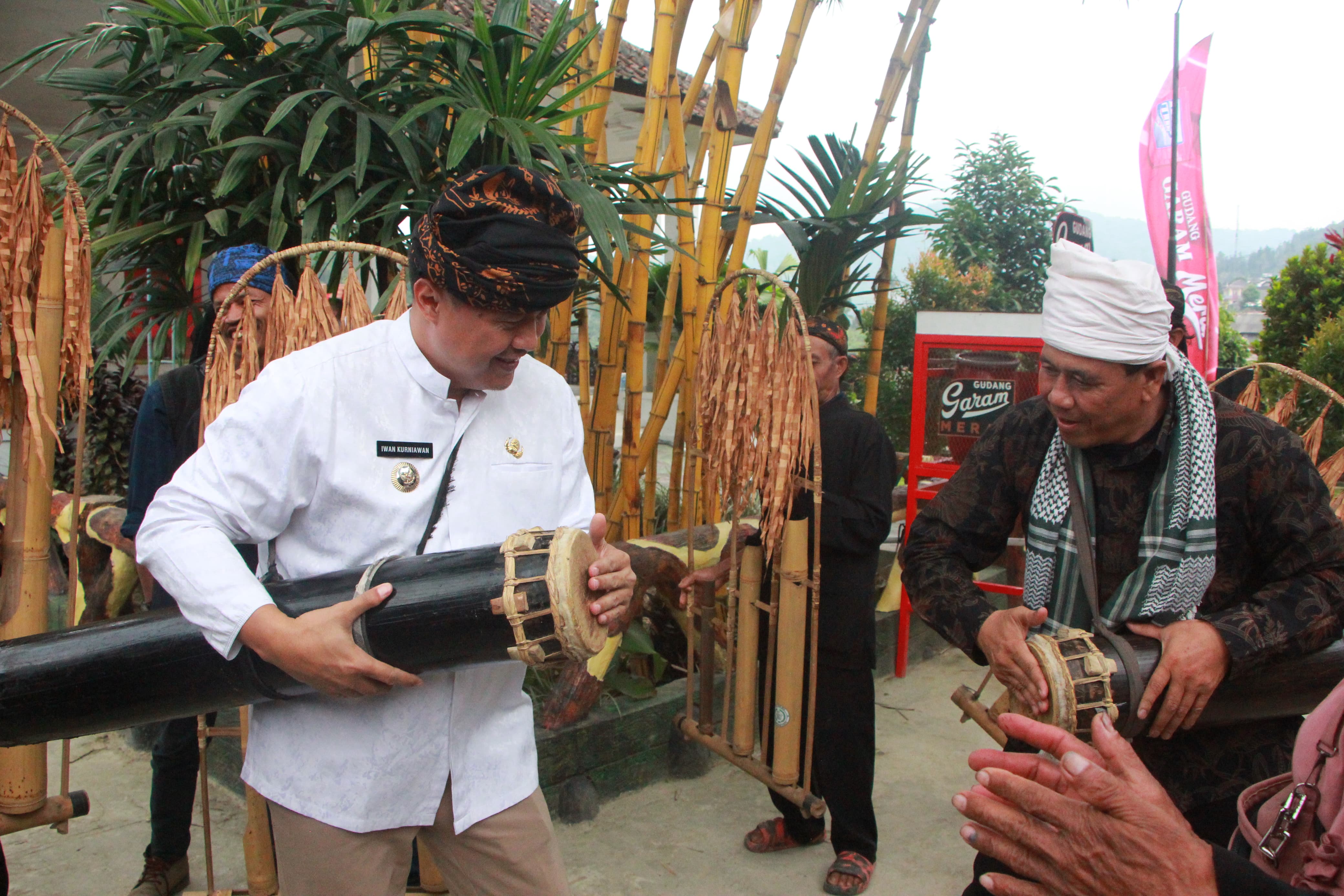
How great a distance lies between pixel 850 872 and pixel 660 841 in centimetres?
72

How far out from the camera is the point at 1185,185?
8.28 metres

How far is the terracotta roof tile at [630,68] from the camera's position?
6.91m

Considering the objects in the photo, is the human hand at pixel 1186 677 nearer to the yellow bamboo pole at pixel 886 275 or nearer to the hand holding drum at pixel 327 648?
the hand holding drum at pixel 327 648

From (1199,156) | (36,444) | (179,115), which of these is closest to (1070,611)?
(36,444)

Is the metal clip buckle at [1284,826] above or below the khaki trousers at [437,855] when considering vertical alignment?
above

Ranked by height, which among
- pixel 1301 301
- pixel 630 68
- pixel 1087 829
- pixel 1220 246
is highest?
pixel 1220 246

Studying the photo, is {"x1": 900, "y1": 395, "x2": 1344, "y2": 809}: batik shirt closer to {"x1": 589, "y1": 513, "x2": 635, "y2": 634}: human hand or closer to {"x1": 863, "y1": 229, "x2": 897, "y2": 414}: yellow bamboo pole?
{"x1": 589, "y1": 513, "x2": 635, "y2": 634}: human hand

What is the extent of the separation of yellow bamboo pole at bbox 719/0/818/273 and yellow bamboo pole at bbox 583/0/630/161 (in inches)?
24.5

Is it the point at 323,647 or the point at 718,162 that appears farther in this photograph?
the point at 718,162

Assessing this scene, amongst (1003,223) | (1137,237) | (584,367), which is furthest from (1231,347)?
(1137,237)

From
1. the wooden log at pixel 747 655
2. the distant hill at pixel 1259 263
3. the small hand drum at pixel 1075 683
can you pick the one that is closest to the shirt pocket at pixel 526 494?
the small hand drum at pixel 1075 683

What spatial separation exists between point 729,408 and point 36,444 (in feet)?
6.31

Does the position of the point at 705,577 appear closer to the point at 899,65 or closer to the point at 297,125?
the point at 297,125

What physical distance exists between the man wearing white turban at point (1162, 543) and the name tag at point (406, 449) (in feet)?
3.55
